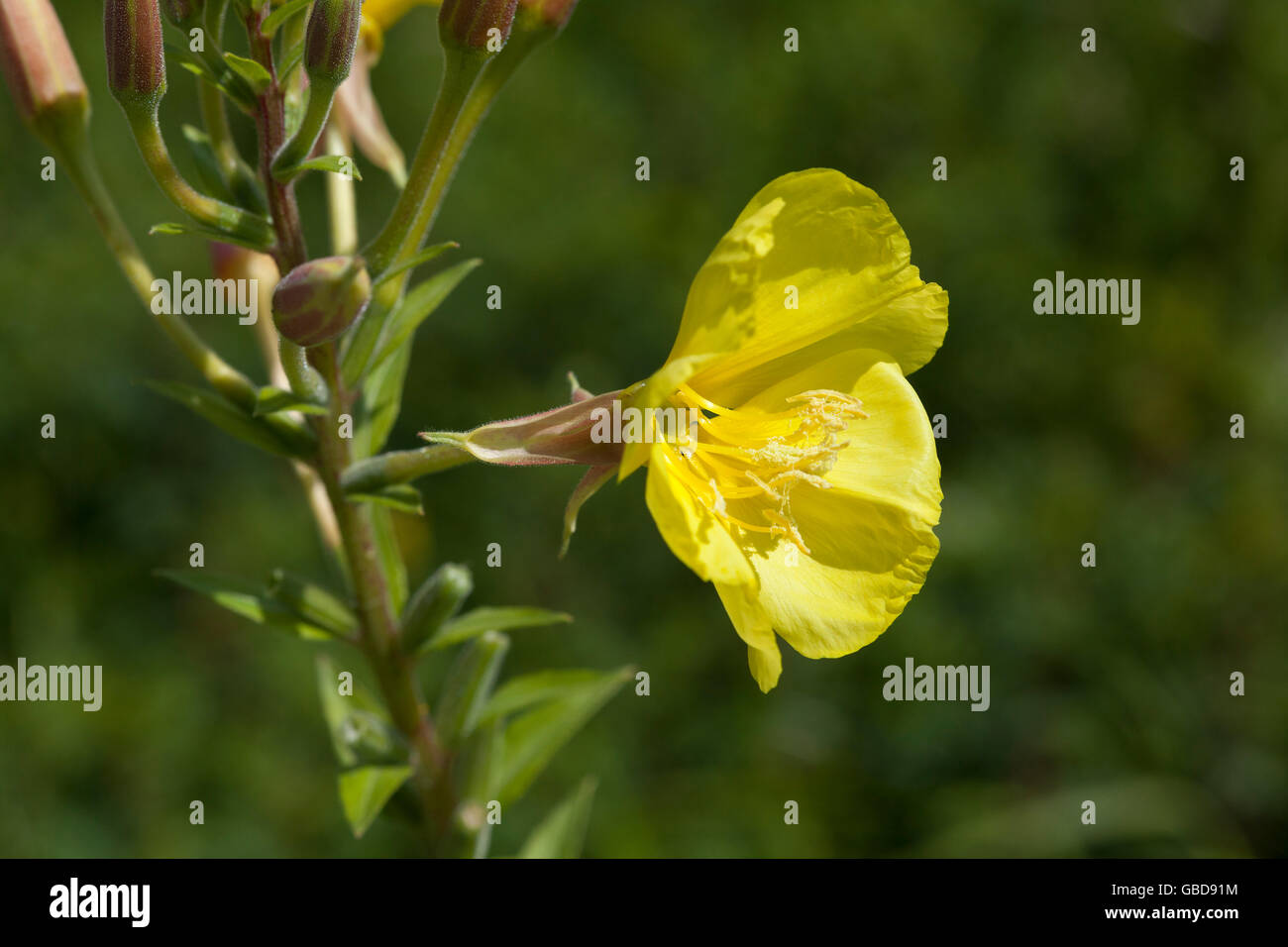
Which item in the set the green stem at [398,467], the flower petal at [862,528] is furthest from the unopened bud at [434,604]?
the flower petal at [862,528]

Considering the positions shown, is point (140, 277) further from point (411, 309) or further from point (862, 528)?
point (862, 528)

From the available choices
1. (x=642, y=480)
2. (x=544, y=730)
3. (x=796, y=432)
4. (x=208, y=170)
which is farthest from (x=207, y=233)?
(x=642, y=480)

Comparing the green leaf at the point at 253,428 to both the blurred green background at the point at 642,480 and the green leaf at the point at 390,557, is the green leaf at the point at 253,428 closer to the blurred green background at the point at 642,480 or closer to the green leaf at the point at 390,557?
the green leaf at the point at 390,557

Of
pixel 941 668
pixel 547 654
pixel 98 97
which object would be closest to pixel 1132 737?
pixel 941 668

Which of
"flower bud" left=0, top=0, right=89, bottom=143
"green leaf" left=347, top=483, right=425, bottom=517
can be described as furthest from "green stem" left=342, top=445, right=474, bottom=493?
"flower bud" left=0, top=0, right=89, bottom=143
